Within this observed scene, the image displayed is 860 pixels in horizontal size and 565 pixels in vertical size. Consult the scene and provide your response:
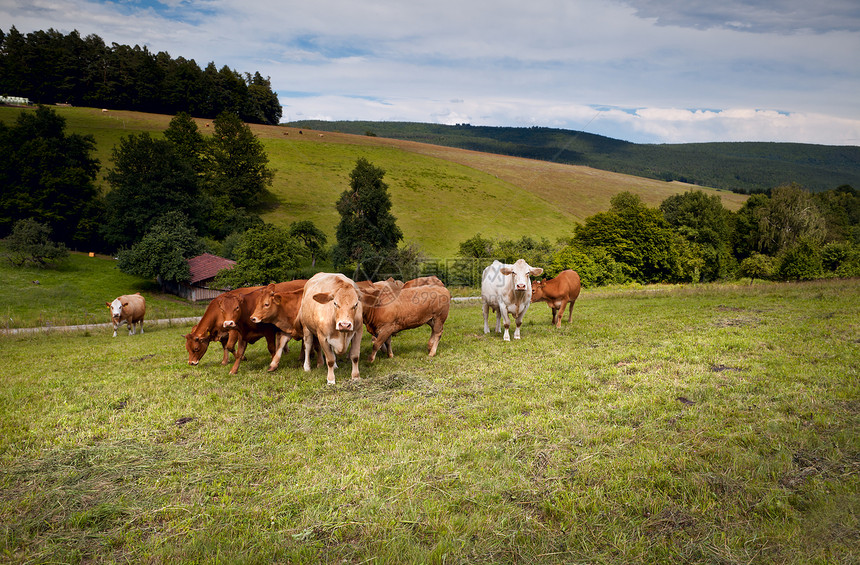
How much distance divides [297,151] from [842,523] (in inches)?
3743

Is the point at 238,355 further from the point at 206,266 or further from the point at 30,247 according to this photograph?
the point at 30,247

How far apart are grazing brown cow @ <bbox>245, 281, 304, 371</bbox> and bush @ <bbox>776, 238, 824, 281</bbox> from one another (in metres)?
52.0

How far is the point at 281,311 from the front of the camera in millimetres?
10594

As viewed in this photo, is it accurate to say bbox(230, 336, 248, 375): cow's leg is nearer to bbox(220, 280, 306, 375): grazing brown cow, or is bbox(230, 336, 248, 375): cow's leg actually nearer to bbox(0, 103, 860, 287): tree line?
bbox(220, 280, 306, 375): grazing brown cow

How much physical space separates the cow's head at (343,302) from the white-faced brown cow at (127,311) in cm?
1709

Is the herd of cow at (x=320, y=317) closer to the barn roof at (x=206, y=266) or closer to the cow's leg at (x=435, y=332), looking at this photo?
the cow's leg at (x=435, y=332)

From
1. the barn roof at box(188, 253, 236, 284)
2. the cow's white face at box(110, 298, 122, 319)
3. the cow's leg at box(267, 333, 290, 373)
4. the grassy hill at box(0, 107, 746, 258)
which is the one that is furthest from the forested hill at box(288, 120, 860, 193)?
the cow's leg at box(267, 333, 290, 373)

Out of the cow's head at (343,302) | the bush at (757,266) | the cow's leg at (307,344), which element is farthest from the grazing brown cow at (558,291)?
the bush at (757,266)

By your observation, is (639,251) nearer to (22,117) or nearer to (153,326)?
(153,326)

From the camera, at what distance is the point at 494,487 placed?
16.2 feet

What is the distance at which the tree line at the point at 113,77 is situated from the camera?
91000mm

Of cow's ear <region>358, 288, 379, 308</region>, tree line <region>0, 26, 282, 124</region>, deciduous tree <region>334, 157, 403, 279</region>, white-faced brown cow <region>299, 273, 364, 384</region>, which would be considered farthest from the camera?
tree line <region>0, 26, 282, 124</region>

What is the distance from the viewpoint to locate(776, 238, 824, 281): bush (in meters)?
45.3

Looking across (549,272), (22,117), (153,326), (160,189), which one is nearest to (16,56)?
(22,117)
